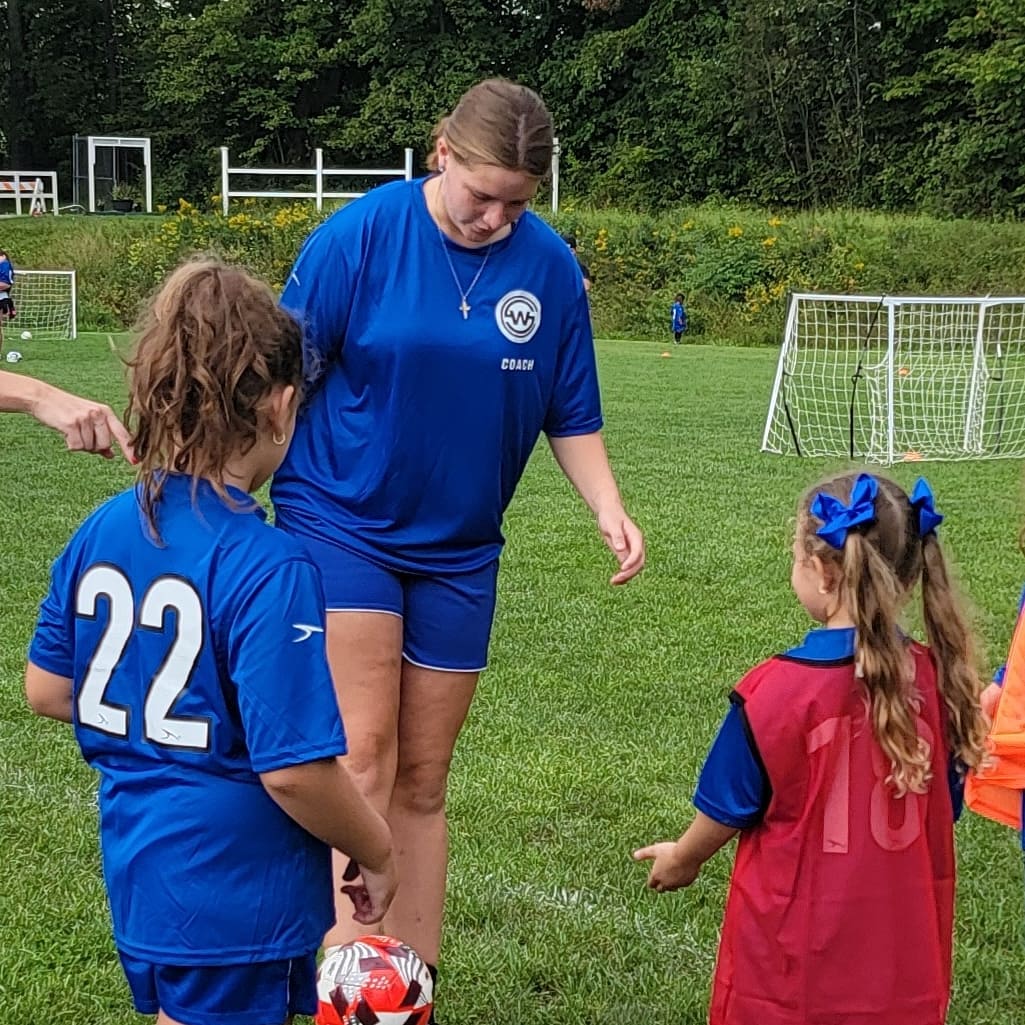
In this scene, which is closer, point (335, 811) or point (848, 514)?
point (335, 811)

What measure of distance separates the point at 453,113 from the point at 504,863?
2.28 meters

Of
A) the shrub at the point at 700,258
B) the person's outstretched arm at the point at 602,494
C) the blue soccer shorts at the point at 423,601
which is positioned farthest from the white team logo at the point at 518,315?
the shrub at the point at 700,258

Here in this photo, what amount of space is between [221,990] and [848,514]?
1.30 metres

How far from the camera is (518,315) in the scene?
3.25m

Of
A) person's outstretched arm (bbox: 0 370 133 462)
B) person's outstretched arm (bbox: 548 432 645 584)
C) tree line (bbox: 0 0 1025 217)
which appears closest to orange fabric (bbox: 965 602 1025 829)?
person's outstretched arm (bbox: 548 432 645 584)

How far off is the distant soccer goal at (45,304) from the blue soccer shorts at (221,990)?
25.4 m

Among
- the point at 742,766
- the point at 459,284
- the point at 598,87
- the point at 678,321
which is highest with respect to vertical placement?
the point at 598,87

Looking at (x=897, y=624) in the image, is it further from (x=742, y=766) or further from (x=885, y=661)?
(x=742, y=766)

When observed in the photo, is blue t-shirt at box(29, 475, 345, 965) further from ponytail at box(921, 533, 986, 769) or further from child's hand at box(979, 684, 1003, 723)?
child's hand at box(979, 684, 1003, 723)

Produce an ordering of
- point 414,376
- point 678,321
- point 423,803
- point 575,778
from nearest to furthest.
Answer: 1. point 414,376
2. point 423,803
3. point 575,778
4. point 678,321

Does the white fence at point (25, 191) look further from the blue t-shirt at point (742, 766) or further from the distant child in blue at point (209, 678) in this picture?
the blue t-shirt at point (742, 766)

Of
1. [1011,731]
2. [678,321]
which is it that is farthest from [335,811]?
[678,321]

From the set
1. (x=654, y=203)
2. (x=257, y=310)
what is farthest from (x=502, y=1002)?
(x=654, y=203)

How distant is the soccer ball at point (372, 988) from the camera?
2.77 meters
